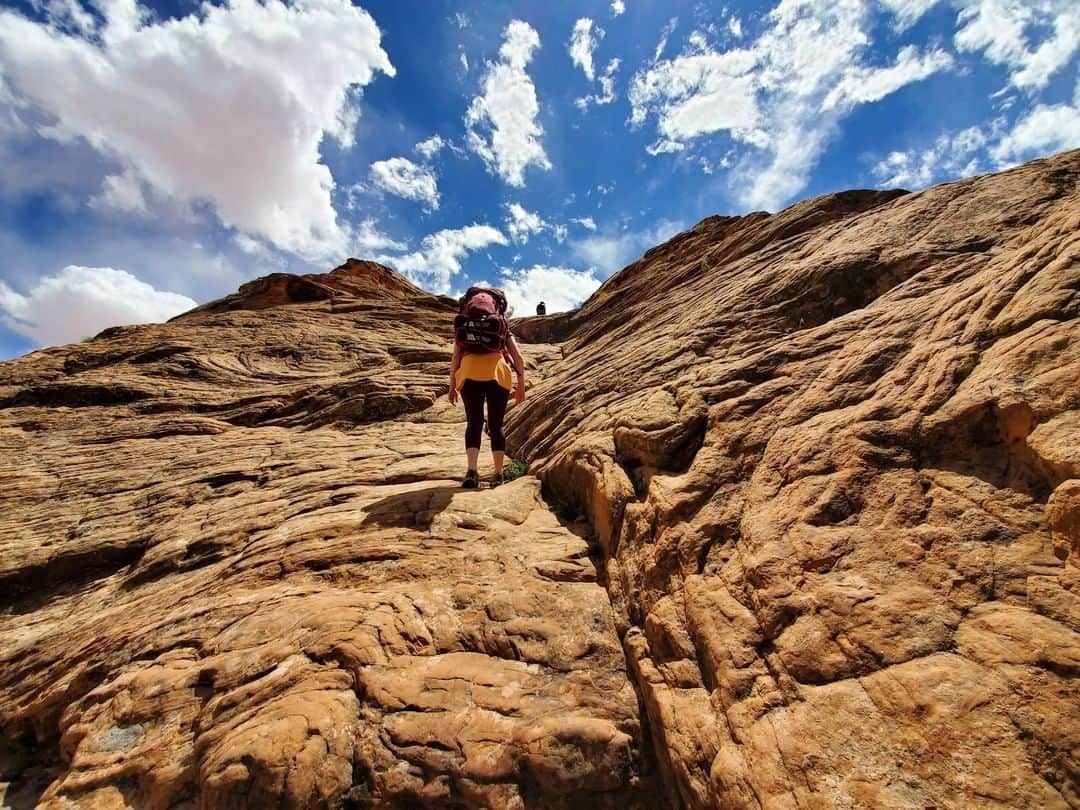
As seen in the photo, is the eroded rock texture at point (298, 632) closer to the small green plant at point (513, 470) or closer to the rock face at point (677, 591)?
the rock face at point (677, 591)

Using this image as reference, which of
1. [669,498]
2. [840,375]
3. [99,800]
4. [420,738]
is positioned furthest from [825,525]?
[99,800]

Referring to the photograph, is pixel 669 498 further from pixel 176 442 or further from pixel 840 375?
pixel 176 442

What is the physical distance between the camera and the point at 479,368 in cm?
898

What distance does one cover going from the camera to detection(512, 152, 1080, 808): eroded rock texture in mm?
2934

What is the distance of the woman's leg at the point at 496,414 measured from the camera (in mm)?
9188

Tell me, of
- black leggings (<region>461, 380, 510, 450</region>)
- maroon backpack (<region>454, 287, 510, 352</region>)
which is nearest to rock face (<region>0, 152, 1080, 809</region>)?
black leggings (<region>461, 380, 510, 450</region>)

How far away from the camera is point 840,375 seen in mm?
6270

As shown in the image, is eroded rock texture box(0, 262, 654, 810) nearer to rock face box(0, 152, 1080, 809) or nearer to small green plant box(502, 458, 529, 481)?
rock face box(0, 152, 1080, 809)

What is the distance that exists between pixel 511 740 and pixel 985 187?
13.5 m

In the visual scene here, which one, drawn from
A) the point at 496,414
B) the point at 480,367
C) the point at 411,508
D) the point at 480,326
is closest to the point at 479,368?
the point at 480,367

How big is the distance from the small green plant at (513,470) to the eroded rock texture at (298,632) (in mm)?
1132

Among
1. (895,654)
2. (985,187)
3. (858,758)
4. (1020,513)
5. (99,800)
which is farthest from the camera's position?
(985,187)

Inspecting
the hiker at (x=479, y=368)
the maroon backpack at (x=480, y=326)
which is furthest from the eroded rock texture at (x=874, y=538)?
the maroon backpack at (x=480, y=326)

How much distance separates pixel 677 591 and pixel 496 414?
5.24 m
